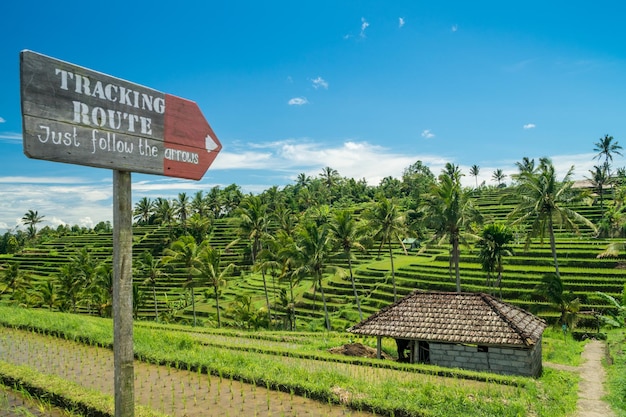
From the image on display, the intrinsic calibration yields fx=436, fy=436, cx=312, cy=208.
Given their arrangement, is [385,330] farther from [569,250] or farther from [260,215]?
[569,250]

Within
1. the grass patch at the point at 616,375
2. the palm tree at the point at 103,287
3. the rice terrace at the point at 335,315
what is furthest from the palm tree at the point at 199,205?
the grass patch at the point at 616,375

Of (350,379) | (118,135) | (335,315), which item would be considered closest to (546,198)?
(335,315)

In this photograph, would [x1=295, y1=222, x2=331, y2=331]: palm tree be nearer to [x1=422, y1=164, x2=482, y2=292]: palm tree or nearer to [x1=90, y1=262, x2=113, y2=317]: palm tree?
[x1=422, y1=164, x2=482, y2=292]: palm tree

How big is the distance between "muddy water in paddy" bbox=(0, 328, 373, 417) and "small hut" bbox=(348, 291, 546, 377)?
939 cm

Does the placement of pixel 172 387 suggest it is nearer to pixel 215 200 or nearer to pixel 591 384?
pixel 591 384

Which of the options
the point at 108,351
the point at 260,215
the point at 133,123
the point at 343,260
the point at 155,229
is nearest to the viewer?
the point at 133,123

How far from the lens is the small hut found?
14406 mm

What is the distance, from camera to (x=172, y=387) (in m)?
7.10

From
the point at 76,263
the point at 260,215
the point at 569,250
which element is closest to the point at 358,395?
the point at 260,215

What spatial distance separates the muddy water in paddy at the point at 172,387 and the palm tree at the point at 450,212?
20.3m

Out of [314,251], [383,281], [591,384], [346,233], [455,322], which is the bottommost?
[591,384]

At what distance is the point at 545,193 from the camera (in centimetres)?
2591

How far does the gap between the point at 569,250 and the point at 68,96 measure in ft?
132

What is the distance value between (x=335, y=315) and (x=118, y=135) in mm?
31124
